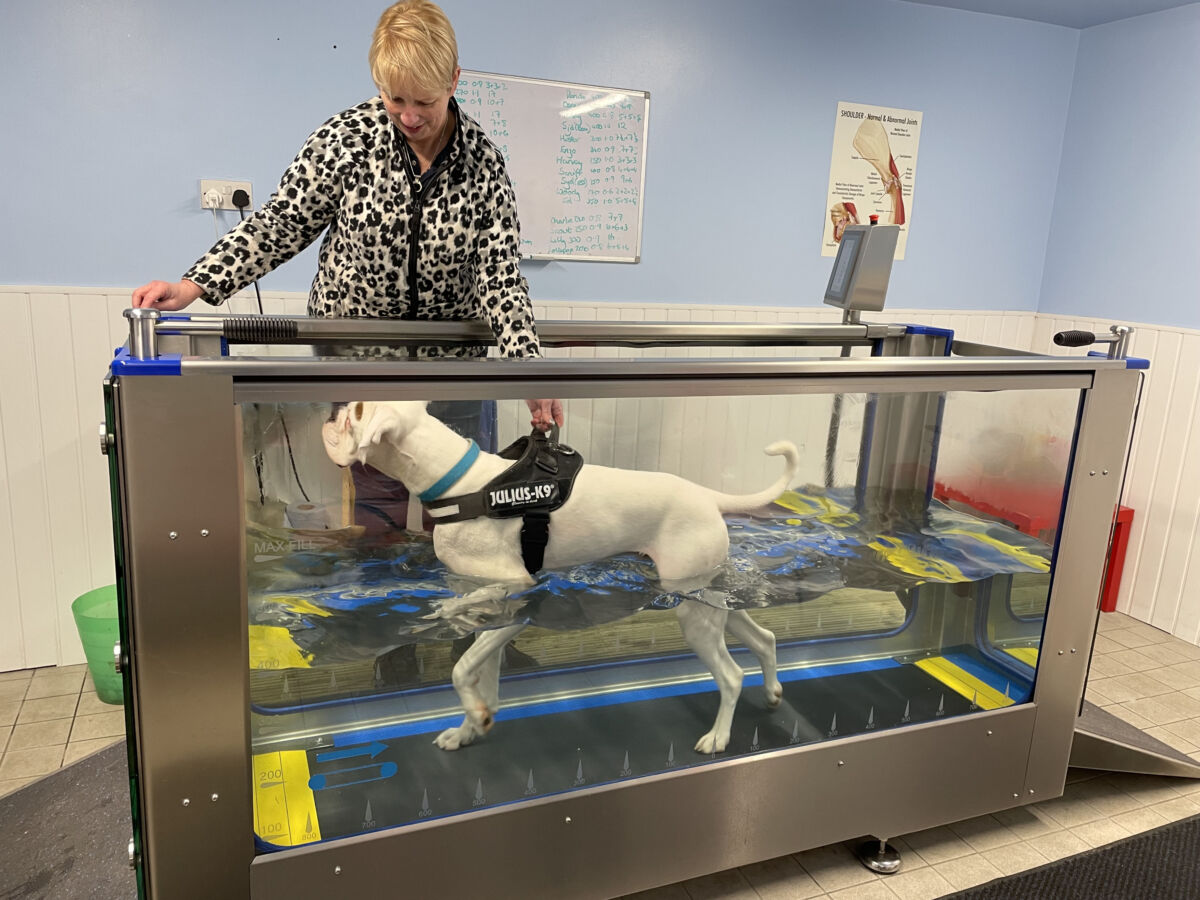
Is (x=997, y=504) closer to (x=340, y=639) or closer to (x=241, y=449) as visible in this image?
(x=340, y=639)

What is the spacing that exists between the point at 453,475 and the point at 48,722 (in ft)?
5.48

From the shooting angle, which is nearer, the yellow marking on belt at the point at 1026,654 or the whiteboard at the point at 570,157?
the yellow marking on belt at the point at 1026,654

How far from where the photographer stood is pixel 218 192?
235 centimetres

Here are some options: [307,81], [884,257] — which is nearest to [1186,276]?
[884,257]

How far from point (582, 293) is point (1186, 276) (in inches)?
81.4

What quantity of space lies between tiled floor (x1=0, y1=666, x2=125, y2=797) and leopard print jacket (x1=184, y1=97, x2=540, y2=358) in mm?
1204

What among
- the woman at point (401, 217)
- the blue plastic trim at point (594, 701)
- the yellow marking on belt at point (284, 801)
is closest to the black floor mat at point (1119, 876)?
the blue plastic trim at point (594, 701)

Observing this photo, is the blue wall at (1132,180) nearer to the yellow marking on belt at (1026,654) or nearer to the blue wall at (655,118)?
the blue wall at (655,118)

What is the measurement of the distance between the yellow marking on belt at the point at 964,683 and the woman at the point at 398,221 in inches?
39.2

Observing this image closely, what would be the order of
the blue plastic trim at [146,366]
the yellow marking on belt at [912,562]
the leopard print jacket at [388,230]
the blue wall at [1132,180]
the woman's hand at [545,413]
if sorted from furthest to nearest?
the blue wall at [1132,180]
the yellow marking on belt at [912,562]
the leopard print jacket at [388,230]
the woman's hand at [545,413]
the blue plastic trim at [146,366]

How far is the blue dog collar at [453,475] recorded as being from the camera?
1.21 meters

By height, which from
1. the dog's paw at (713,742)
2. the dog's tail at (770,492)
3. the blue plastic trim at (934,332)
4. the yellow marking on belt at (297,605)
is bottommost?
the dog's paw at (713,742)

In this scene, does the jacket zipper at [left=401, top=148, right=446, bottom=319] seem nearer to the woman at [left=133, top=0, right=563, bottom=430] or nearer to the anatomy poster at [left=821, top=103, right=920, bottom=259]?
the woman at [left=133, top=0, right=563, bottom=430]

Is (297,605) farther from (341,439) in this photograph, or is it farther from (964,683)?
(964,683)
